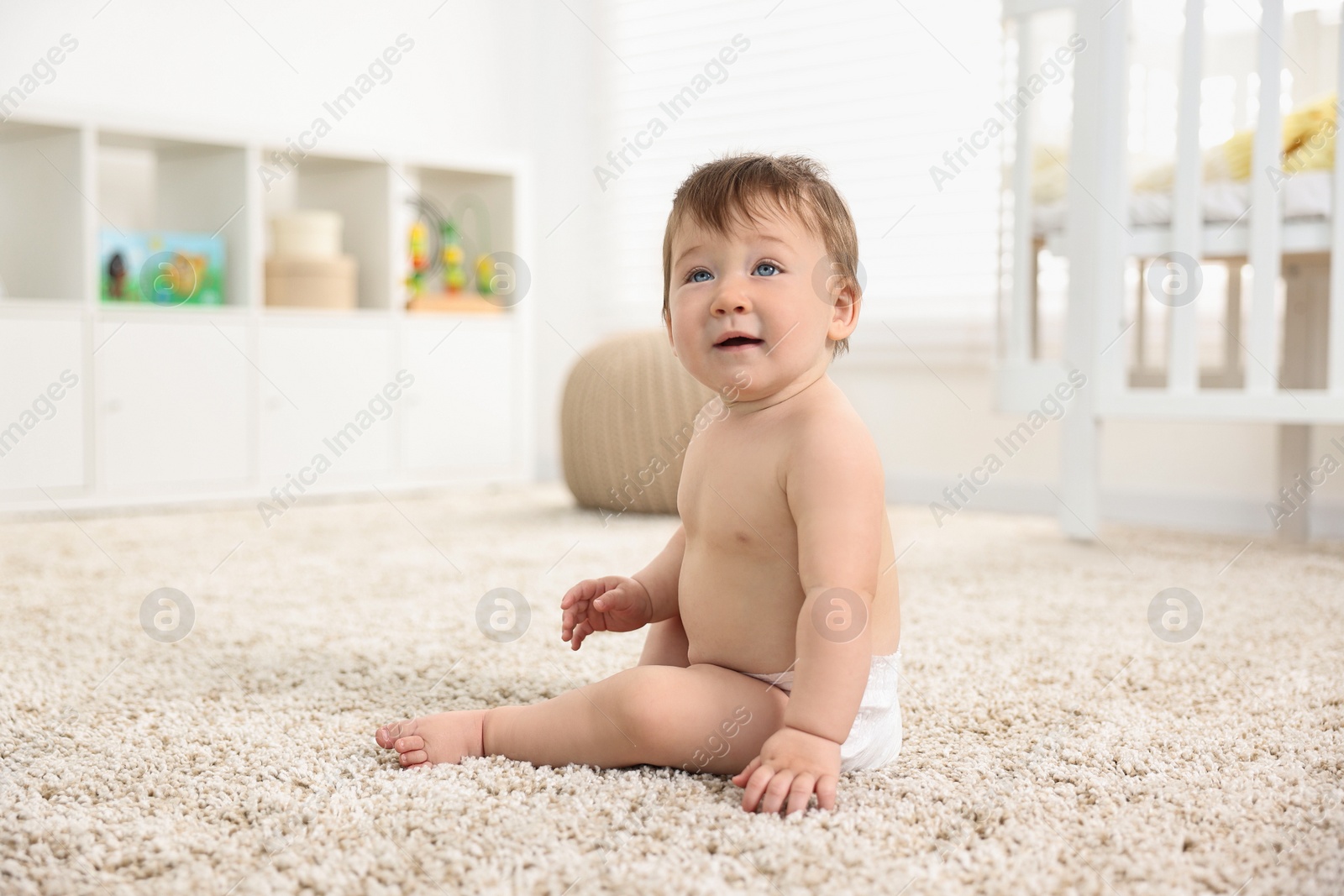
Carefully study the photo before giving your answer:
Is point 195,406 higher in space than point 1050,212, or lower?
lower

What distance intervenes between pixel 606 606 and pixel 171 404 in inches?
67.2

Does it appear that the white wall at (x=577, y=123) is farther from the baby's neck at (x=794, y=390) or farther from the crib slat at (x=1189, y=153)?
the baby's neck at (x=794, y=390)

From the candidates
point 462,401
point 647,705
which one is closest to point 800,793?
point 647,705

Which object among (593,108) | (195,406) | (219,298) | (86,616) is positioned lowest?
(86,616)

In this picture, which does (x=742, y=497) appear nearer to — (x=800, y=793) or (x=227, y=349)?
(x=800, y=793)

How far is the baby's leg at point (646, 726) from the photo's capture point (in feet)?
2.26

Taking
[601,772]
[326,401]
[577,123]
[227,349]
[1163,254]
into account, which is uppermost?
[577,123]

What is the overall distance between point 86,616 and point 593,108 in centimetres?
237

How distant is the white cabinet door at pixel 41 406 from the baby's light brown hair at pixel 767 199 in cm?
175

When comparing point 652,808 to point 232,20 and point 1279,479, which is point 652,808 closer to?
point 1279,479

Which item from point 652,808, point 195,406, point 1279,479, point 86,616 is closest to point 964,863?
point 652,808

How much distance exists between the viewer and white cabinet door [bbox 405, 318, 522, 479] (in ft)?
8.39

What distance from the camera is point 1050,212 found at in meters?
1.82

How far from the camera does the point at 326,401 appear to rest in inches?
95.2
